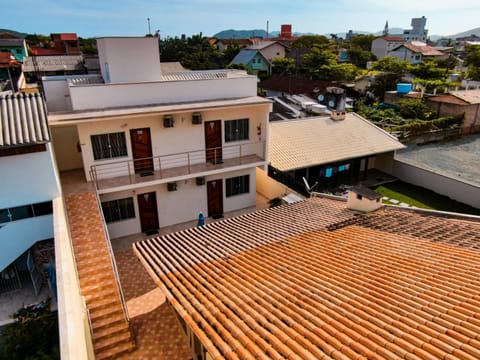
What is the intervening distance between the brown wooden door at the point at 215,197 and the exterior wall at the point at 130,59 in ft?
19.3

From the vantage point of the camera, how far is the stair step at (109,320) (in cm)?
943

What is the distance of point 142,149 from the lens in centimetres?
1487

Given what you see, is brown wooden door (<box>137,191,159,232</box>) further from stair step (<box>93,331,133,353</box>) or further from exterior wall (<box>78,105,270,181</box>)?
stair step (<box>93,331,133,353</box>)

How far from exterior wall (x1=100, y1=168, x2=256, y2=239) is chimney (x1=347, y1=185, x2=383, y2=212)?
621cm

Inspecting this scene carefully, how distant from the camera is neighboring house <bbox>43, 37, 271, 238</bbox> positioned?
13.9m

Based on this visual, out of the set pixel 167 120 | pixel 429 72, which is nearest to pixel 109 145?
pixel 167 120

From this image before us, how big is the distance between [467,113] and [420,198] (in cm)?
1924

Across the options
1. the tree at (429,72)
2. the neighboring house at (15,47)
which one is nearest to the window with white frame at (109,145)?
the tree at (429,72)

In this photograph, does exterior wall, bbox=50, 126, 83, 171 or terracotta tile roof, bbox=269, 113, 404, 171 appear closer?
exterior wall, bbox=50, 126, 83, 171

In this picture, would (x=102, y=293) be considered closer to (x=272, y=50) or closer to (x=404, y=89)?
(x=404, y=89)

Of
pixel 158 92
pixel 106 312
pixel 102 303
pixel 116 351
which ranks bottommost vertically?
pixel 116 351

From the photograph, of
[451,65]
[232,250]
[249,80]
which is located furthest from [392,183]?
[451,65]

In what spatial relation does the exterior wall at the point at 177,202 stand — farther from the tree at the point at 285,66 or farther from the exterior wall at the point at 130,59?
the tree at the point at 285,66

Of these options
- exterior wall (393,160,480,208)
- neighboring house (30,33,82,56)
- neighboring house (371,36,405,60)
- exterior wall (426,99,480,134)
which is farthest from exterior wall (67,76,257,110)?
neighboring house (371,36,405,60)
